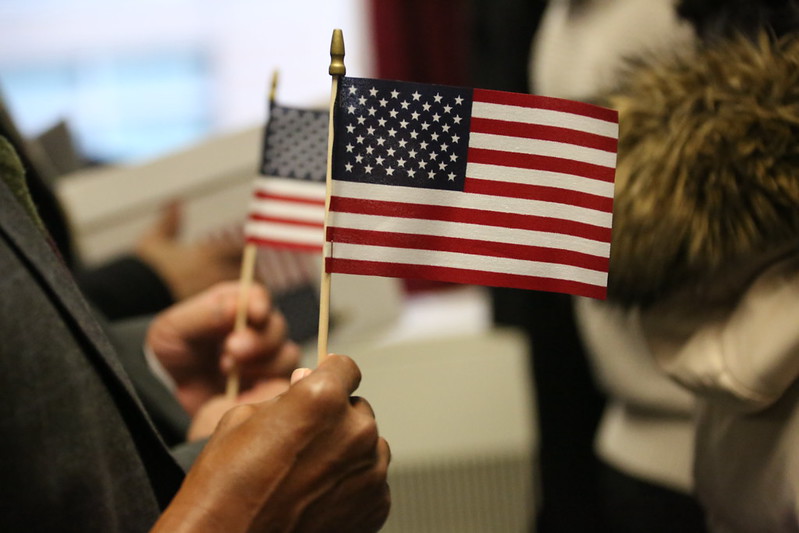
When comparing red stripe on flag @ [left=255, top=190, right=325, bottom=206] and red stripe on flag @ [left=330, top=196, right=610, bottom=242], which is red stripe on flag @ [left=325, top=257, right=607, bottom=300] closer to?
red stripe on flag @ [left=330, top=196, right=610, bottom=242]

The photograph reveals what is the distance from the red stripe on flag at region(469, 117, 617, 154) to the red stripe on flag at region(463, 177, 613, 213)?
34mm

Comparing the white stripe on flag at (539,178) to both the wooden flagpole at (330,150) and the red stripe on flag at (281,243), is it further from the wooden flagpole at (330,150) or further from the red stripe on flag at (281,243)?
the red stripe on flag at (281,243)

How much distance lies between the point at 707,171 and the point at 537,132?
127 mm

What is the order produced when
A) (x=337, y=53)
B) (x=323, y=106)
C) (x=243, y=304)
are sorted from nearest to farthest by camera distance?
(x=337, y=53) → (x=243, y=304) → (x=323, y=106)

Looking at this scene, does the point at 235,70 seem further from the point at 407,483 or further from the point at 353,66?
the point at 407,483

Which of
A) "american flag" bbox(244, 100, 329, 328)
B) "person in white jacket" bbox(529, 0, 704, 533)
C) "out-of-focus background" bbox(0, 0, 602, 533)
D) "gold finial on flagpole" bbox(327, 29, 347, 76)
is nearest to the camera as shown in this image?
"gold finial on flagpole" bbox(327, 29, 347, 76)

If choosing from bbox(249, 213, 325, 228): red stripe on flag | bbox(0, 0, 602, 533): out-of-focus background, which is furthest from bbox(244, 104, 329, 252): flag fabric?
bbox(0, 0, 602, 533): out-of-focus background

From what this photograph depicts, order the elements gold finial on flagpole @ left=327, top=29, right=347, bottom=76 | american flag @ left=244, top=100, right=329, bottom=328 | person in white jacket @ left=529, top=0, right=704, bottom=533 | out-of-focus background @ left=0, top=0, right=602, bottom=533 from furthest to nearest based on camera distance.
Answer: out-of-focus background @ left=0, top=0, right=602, bottom=533 → person in white jacket @ left=529, top=0, right=704, bottom=533 → american flag @ left=244, top=100, right=329, bottom=328 → gold finial on flagpole @ left=327, top=29, right=347, bottom=76

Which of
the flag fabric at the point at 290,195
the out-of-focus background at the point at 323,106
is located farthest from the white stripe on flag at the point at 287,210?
the out-of-focus background at the point at 323,106

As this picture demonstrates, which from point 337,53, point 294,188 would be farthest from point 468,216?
point 294,188

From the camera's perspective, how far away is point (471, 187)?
562 millimetres

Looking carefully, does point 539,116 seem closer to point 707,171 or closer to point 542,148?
point 542,148

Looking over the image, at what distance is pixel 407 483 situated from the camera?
5.19 feet

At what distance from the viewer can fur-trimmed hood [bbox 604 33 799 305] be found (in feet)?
1.81
